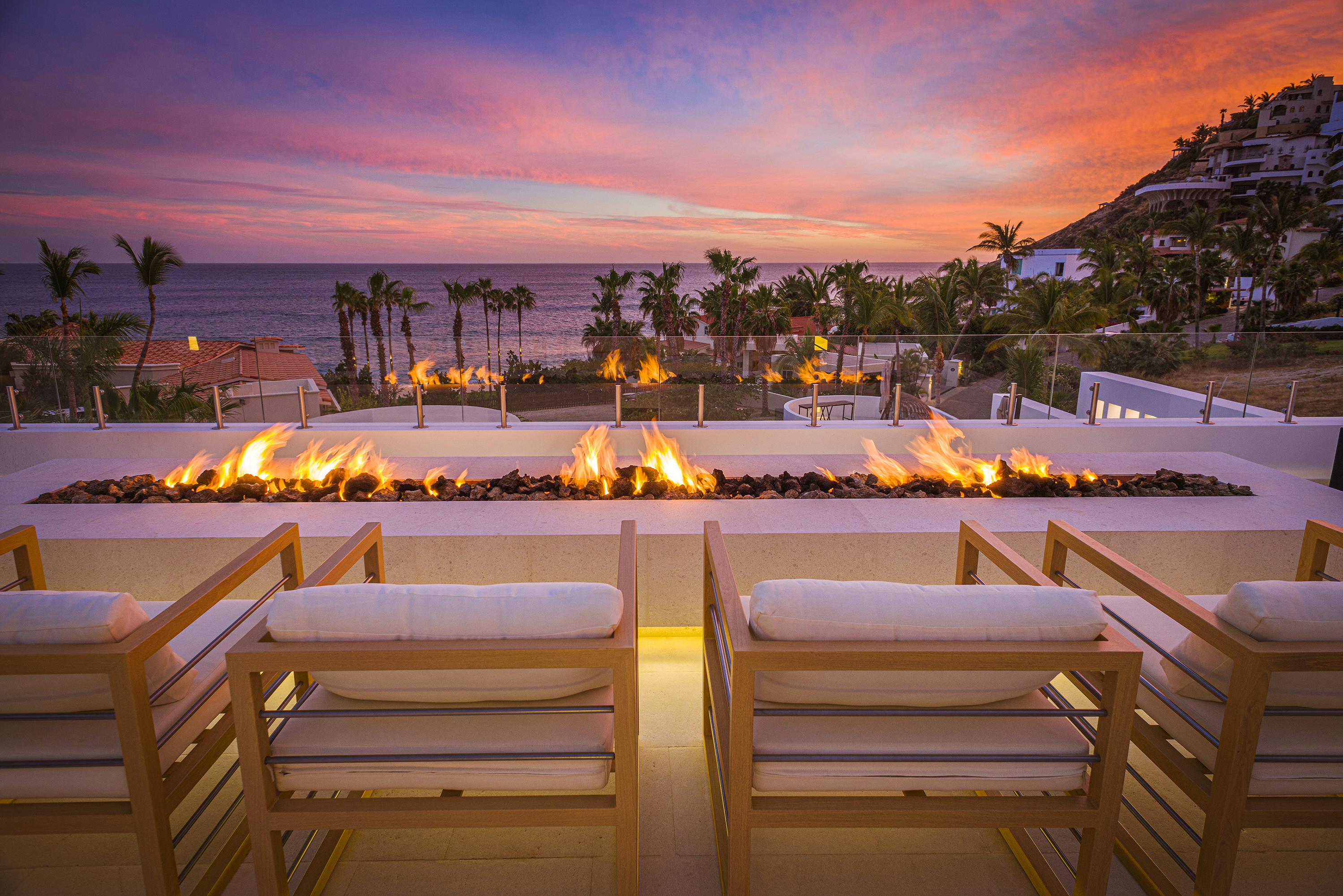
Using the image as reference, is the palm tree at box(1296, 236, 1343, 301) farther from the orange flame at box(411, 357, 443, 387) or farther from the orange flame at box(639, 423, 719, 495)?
the orange flame at box(411, 357, 443, 387)

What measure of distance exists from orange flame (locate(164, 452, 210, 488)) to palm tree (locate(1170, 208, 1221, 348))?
125ft

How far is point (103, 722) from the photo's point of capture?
54.9 inches

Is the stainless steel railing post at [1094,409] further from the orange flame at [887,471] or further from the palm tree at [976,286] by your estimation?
the palm tree at [976,286]

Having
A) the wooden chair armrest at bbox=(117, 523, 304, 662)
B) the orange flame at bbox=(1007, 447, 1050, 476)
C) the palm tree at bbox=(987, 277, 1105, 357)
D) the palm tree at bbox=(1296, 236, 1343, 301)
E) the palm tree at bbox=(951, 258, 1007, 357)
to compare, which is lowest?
the orange flame at bbox=(1007, 447, 1050, 476)

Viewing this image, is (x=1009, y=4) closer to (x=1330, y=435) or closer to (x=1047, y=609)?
(x=1330, y=435)

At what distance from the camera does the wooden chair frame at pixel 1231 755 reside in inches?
48.2

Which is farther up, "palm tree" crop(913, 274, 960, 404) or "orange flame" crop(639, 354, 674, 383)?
"palm tree" crop(913, 274, 960, 404)

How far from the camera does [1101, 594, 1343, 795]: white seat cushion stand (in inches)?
52.0

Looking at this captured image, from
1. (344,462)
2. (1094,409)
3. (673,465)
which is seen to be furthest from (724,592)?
(1094,409)

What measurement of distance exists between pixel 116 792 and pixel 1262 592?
7.57 ft

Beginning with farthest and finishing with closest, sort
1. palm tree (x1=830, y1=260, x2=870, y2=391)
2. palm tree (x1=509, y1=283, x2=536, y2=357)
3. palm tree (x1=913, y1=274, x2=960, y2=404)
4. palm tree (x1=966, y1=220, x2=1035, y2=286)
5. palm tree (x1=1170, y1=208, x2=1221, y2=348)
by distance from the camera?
palm tree (x1=966, y1=220, x2=1035, y2=286) → palm tree (x1=509, y1=283, x2=536, y2=357) → palm tree (x1=1170, y1=208, x2=1221, y2=348) → palm tree (x1=913, y1=274, x2=960, y2=404) → palm tree (x1=830, y1=260, x2=870, y2=391)

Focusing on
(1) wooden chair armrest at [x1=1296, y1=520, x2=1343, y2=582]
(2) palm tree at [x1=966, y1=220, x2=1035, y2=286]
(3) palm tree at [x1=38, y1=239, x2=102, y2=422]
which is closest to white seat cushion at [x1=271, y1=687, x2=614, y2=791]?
(1) wooden chair armrest at [x1=1296, y1=520, x2=1343, y2=582]

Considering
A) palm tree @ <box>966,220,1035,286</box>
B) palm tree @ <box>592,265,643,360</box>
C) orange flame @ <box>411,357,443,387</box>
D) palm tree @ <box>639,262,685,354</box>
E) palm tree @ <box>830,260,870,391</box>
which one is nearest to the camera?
orange flame @ <box>411,357,443,387</box>

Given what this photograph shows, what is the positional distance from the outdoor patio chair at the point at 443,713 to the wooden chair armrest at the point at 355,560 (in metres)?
0.19
